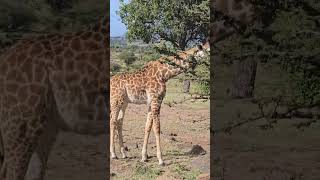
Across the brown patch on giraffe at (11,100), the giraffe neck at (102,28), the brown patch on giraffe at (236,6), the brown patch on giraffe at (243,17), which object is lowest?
the brown patch on giraffe at (11,100)

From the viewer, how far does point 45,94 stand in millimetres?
2951

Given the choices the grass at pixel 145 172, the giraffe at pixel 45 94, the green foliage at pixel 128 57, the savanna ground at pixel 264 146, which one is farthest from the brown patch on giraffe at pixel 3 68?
the green foliage at pixel 128 57

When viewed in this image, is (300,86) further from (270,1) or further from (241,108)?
(241,108)

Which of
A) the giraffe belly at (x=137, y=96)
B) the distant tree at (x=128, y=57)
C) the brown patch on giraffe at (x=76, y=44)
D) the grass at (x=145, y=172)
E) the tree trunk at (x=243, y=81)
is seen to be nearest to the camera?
the brown patch on giraffe at (x=76, y=44)

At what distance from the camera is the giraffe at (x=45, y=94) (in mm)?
2941

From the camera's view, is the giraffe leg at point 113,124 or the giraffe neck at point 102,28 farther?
the giraffe leg at point 113,124

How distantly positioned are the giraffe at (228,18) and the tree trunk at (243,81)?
13.8ft

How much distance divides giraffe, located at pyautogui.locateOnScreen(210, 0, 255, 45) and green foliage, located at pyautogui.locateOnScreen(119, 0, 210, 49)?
17.2 ft

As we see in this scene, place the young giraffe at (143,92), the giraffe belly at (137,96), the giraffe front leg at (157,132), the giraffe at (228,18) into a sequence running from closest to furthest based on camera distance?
the giraffe at (228,18) < the giraffe front leg at (157,132) < the young giraffe at (143,92) < the giraffe belly at (137,96)

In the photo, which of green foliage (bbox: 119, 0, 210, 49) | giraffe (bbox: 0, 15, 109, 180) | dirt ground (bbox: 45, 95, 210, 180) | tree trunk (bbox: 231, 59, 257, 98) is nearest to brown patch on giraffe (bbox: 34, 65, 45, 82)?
giraffe (bbox: 0, 15, 109, 180)

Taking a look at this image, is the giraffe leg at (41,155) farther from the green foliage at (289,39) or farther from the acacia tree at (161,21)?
the acacia tree at (161,21)

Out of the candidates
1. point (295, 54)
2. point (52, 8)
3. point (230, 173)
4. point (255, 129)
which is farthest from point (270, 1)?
point (52, 8)

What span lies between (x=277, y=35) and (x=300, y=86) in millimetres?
324

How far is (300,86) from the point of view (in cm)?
345
